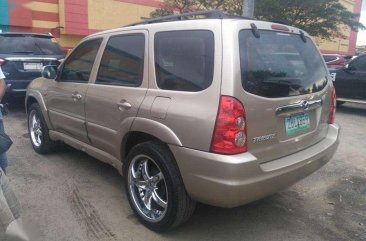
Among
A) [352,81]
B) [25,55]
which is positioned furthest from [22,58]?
[352,81]

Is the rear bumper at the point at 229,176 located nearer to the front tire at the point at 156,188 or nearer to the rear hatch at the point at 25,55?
the front tire at the point at 156,188

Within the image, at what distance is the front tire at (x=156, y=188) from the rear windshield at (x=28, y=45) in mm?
5597

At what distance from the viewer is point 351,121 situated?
8984 mm

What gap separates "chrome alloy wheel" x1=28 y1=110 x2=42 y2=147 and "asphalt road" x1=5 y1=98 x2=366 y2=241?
27 centimetres

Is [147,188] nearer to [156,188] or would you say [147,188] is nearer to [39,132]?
[156,188]

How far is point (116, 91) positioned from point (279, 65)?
1572 millimetres

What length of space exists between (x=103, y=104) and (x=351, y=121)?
22.7 ft

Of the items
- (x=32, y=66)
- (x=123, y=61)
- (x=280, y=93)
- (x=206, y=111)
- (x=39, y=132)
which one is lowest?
(x=39, y=132)

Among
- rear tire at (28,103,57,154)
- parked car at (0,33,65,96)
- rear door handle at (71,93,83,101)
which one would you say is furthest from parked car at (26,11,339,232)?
parked car at (0,33,65,96)

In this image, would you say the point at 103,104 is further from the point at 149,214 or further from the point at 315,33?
the point at 315,33

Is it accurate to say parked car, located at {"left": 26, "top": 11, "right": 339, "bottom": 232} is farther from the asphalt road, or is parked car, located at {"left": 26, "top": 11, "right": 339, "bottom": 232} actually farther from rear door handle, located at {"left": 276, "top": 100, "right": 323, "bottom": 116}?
the asphalt road

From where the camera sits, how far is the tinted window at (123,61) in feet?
11.9

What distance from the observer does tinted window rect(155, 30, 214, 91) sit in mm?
3029

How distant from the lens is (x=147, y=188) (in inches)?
140
